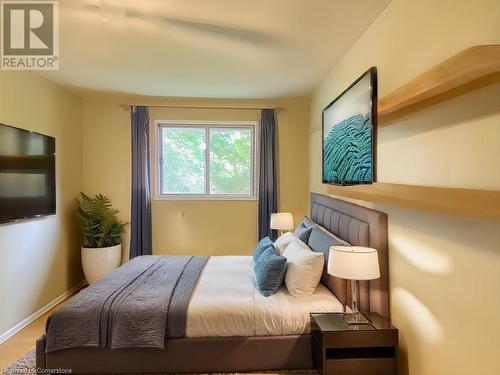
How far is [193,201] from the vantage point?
15.6 ft

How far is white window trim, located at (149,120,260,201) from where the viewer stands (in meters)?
4.71

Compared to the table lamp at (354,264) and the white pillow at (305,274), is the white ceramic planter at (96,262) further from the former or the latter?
the table lamp at (354,264)

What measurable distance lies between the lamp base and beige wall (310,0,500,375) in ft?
0.69

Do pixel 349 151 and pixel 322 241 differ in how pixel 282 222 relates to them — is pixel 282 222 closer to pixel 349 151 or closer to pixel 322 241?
pixel 322 241

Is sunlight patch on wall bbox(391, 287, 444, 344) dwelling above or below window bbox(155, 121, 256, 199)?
below

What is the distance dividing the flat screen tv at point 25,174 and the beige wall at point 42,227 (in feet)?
Result: 0.43

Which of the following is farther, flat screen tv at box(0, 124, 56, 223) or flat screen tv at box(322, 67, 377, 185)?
flat screen tv at box(0, 124, 56, 223)

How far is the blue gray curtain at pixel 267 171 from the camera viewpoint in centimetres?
467

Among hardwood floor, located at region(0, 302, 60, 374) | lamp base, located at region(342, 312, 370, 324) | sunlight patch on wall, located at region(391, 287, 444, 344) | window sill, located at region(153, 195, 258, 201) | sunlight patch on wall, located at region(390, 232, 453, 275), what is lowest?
hardwood floor, located at region(0, 302, 60, 374)

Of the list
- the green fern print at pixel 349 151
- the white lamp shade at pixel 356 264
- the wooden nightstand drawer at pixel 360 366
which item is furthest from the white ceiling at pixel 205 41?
the wooden nightstand drawer at pixel 360 366

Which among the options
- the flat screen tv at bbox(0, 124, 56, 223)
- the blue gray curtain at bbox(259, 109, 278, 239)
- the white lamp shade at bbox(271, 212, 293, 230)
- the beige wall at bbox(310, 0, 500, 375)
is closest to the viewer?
the beige wall at bbox(310, 0, 500, 375)

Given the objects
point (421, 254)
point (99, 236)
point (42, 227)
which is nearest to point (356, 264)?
point (421, 254)

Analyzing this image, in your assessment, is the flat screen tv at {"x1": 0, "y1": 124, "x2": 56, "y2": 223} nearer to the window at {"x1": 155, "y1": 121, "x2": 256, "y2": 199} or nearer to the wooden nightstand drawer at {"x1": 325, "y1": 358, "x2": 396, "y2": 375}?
the window at {"x1": 155, "y1": 121, "x2": 256, "y2": 199}
